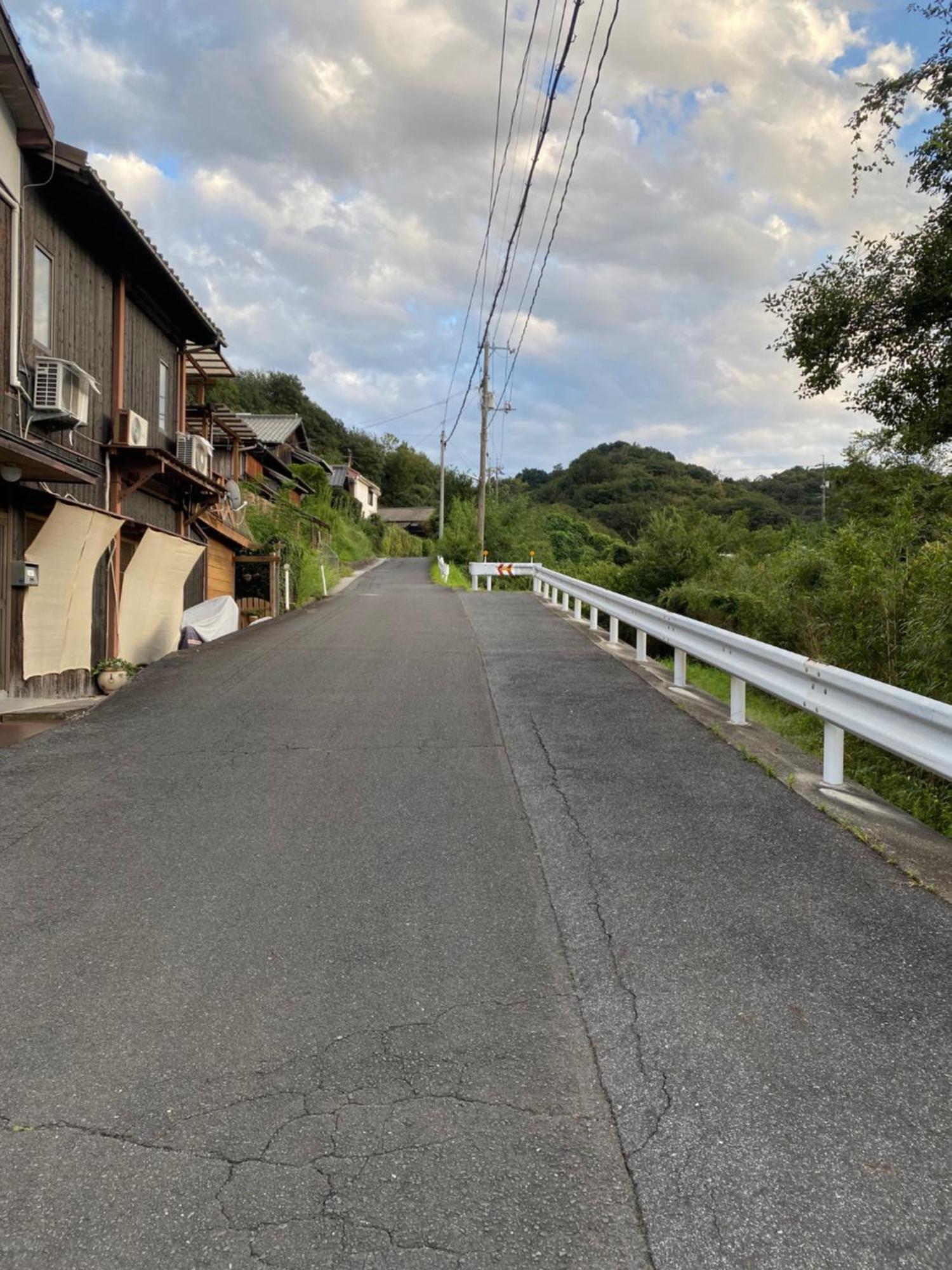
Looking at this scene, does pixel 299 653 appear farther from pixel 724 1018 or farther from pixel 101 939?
pixel 724 1018

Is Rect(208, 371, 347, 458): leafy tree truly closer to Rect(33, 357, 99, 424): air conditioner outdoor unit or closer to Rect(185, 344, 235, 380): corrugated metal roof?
Rect(185, 344, 235, 380): corrugated metal roof

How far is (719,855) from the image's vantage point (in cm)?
456

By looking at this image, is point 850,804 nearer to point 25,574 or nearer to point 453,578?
point 25,574

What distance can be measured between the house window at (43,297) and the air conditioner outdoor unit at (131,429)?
7.56ft

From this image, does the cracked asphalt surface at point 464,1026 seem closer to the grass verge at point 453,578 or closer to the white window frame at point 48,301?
the white window frame at point 48,301

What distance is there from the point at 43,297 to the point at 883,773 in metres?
11.0

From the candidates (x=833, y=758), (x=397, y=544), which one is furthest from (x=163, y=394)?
(x=397, y=544)

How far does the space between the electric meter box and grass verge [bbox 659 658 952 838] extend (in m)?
7.36

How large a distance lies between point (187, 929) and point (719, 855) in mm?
2584

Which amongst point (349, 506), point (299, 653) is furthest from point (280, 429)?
point (299, 653)

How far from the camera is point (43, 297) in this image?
1098cm

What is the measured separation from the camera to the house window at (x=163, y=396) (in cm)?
1614

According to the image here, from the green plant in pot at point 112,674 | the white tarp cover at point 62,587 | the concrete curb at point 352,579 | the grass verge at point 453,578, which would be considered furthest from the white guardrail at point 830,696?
the grass verge at point 453,578

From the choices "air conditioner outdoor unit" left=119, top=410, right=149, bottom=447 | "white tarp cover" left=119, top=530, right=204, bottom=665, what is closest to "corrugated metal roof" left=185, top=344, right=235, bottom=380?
"air conditioner outdoor unit" left=119, top=410, right=149, bottom=447
